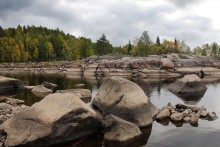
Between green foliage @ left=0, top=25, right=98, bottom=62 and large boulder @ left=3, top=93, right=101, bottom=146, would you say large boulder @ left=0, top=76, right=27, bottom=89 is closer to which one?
large boulder @ left=3, top=93, right=101, bottom=146

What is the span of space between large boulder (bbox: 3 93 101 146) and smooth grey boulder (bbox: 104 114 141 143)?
1171 millimetres

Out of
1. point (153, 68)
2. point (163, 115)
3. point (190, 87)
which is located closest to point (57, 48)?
point (153, 68)

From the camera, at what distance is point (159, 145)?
19844 mm

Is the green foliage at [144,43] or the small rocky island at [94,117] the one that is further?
the green foliage at [144,43]

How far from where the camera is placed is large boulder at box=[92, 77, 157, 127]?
2411 centimetres

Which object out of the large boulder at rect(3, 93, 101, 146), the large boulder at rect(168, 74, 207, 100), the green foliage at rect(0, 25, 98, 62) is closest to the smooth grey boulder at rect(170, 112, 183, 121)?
the large boulder at rect(3, 93, 101, 146)

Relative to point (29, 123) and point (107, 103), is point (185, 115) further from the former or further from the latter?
point (29, 123)

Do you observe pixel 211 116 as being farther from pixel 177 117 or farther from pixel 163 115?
pixel 163 115

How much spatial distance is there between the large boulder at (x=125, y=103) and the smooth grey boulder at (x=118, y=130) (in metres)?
2.78

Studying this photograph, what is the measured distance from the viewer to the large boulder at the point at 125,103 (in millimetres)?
24109

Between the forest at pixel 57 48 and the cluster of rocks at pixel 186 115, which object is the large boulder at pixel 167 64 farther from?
the cluster of rocks at pixel 186 115

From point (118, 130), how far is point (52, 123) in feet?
15.5

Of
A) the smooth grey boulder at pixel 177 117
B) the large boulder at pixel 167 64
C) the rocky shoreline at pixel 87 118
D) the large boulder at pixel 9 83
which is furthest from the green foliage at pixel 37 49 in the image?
the smooth grey boulder at pixel 177 117

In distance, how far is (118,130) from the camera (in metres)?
20.5
